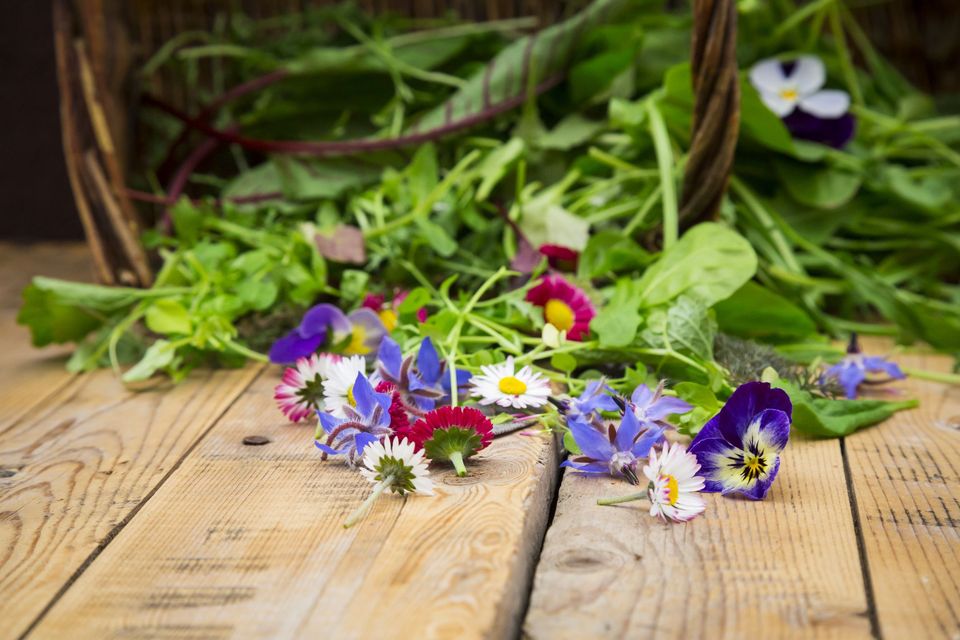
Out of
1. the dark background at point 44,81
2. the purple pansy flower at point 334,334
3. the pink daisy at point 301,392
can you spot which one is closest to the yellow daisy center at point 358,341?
the purple pansy flower at point 334,334

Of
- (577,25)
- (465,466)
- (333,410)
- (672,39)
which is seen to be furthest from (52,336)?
(672,39)

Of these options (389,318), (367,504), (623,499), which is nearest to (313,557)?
(367,504)

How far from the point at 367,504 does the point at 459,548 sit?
7cm

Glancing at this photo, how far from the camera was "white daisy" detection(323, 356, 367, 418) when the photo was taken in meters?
0.72

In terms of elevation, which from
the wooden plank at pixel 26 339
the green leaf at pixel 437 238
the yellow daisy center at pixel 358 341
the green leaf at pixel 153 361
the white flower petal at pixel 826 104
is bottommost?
the wooden plank at pixel 26 339

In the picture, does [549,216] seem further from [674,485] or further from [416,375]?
[674,485]

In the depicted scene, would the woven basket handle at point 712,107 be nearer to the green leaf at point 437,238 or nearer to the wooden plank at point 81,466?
the green leaf at point 437,238

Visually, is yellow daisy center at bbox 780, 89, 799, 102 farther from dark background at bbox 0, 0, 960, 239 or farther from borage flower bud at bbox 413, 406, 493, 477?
borage flower bud at bbox 413, 406, 493, 477

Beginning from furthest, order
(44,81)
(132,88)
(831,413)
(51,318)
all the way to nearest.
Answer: (44,81) → (132,88) → (51,318) → (831,413)

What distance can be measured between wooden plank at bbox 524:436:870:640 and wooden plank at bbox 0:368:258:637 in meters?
0.26

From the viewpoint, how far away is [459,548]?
54 cm

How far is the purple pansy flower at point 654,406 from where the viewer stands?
0.68m

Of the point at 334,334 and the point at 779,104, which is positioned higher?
the point at 779,104

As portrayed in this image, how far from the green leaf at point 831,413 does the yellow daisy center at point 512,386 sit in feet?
0.57
